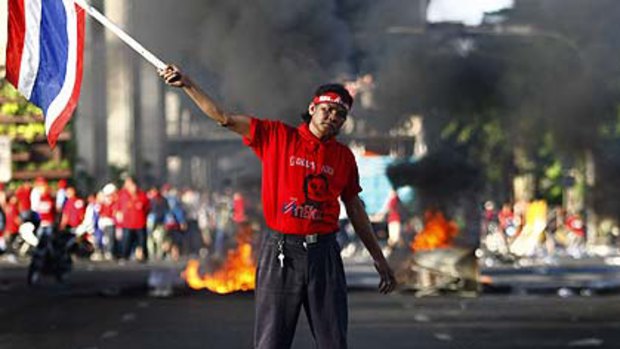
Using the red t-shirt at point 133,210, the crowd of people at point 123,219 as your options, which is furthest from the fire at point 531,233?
the red t-shirt at point 133,210

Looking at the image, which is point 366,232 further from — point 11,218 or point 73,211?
point 11,218

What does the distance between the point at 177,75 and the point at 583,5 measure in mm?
23010

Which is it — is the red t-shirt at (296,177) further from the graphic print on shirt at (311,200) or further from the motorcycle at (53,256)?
the motorcycle at (53,256)

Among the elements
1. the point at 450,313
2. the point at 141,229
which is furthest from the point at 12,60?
the point at 141,229

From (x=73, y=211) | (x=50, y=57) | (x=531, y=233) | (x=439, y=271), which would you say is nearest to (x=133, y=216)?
(x=73, y=211)

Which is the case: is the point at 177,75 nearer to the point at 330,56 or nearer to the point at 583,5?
the point at 330,56

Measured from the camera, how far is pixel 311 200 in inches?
380

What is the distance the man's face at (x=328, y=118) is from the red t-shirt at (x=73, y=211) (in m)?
25.6

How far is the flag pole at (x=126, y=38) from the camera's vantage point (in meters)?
9.47

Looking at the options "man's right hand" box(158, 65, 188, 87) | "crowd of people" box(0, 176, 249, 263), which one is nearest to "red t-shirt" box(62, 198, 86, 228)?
"crowd of people" box(0, 176, 249, 263)

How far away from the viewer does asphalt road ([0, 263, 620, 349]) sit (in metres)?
16.1

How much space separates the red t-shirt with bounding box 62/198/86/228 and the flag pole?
24.6 metres

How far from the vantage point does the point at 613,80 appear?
30.2 meters

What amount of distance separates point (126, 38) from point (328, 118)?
110 centimetres
